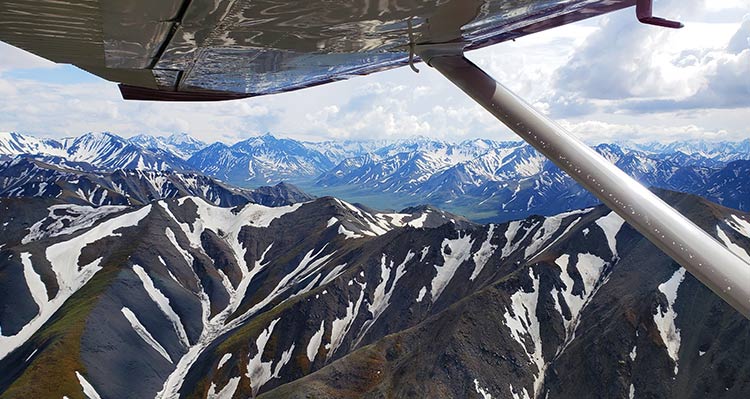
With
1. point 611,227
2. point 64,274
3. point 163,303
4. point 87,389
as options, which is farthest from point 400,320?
point 64,274

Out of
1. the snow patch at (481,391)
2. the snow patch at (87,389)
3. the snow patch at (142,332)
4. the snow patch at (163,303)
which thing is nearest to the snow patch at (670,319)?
the snow patch at (481,391)

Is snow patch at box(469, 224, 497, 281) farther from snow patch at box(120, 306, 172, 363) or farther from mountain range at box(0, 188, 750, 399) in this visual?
snow patch at box(120, 306, 172, 363)

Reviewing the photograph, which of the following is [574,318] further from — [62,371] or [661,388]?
[62,371]

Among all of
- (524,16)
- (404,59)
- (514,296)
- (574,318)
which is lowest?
(574,318)

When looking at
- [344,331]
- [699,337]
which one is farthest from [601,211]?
[344,331]

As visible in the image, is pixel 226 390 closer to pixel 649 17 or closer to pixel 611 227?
pixel 611 227

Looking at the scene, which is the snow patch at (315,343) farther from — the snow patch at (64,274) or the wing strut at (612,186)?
the wing strut at (612,186)
